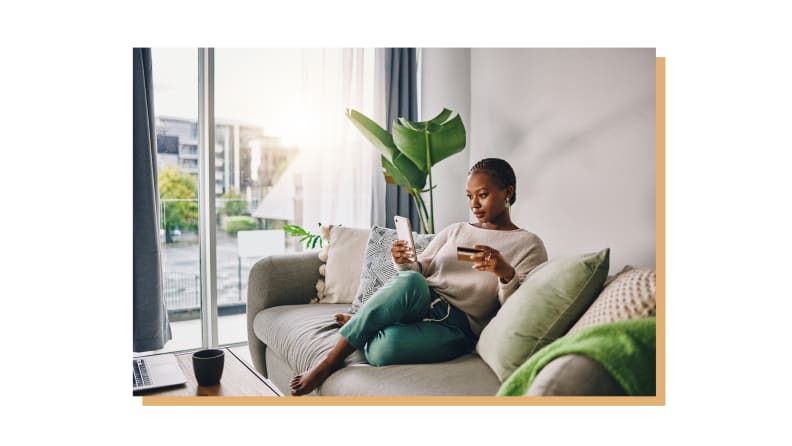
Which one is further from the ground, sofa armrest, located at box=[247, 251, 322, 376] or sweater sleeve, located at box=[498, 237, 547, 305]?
sweater sleeve, located at box=[498, 237, 547, 305]

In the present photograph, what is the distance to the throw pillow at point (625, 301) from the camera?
88cm

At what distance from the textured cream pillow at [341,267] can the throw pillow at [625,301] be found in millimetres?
1163

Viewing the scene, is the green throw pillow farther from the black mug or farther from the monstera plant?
the monstera plant

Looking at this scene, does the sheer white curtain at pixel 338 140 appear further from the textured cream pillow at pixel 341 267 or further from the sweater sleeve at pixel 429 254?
the sweater sleeve at pixel 429 254

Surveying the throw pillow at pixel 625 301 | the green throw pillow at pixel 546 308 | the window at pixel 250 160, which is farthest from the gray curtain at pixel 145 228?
the throw pillow at pixel 625 301

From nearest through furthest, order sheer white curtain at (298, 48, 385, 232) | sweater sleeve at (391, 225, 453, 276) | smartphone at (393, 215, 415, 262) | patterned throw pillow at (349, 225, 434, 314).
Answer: smartphone at (393, 215, 415, 262) → sweater sleeve at (391, 225, 453, 276) → patterned throw pillow at (349, 225, 434, 314) → sheer white curtain at (298, 48, 385, 232)

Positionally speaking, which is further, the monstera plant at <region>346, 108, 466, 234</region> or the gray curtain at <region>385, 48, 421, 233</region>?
the gray curtain at <region>385, 48, 421, 233</region>

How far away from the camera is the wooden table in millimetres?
1104

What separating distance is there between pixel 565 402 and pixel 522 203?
3.97 ft

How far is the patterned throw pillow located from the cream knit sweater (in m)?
0.29

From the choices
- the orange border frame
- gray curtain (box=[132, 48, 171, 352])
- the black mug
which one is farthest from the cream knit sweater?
gray curtain (box=[132, 48, 171, 352])
